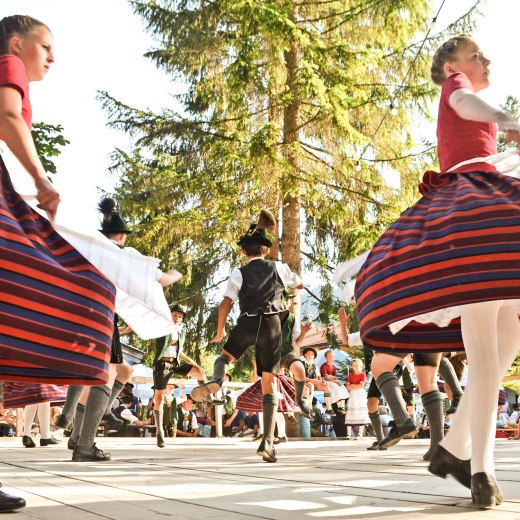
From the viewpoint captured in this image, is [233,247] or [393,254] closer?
[393,254]

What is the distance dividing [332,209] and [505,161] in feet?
40.4

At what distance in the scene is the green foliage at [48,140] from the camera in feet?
40.3

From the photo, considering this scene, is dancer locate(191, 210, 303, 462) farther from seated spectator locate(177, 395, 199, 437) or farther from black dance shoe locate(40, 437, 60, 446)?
seated spectator locate(177, 395, 199, 437)

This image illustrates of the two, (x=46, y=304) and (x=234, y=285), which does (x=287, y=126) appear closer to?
(x=234, y=285)

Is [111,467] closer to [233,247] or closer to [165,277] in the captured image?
[165,277]

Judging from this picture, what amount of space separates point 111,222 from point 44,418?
338 cm

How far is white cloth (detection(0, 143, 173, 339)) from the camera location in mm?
2713

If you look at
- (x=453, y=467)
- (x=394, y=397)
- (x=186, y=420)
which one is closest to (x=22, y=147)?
(x=453, y=467)

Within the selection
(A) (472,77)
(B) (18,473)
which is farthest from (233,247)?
(A) (472,77)

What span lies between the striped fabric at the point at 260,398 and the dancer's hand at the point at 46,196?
7339mm

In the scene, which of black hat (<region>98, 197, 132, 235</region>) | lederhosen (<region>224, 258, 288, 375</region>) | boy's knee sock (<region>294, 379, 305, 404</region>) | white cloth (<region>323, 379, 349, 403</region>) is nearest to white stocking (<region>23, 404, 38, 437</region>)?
boy's knee sock (<region>294, 379, 305, 404</region>)

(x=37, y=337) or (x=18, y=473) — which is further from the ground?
(x=37, y=337)

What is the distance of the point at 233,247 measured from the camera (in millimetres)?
16781

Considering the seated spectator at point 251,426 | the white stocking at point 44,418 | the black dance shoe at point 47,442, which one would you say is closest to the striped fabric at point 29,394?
the white stocking at point 44,418
